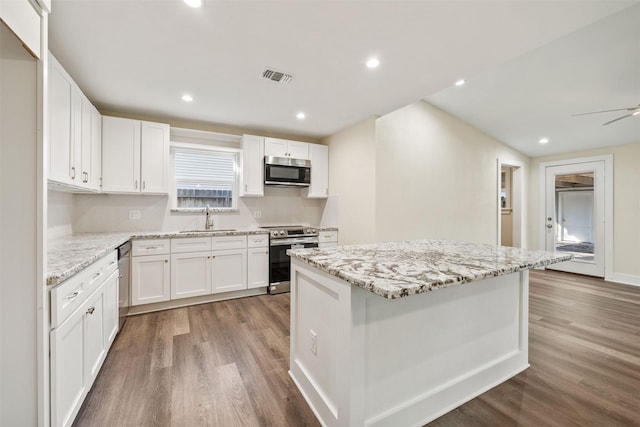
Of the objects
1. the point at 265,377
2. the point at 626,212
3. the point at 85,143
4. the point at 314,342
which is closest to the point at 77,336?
the point at 265,377

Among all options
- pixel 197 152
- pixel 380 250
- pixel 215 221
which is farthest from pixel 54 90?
pixel 380 250

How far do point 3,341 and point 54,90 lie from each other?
1.66 m

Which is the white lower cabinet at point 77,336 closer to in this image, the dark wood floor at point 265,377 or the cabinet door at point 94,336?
the cabinet door at point 94,336

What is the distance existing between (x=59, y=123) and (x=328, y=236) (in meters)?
3.10

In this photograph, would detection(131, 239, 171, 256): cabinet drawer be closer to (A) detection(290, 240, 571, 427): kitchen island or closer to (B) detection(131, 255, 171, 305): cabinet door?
(B) detection(131, 255, 171, 305): cabinet door

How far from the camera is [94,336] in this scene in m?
1.74

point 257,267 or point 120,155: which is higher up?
point 120,155

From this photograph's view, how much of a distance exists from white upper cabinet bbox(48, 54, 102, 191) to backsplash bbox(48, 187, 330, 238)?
1.51 ft

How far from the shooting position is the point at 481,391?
5.65 ft

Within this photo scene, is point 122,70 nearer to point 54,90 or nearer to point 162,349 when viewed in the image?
point 54,90

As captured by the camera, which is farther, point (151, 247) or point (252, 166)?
point (252, 166)

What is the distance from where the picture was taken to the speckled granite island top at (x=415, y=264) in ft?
3.67

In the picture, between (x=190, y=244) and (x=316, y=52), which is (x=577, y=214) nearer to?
(x=316, y=52)

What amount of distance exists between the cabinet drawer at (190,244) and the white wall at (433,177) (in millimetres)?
2146
